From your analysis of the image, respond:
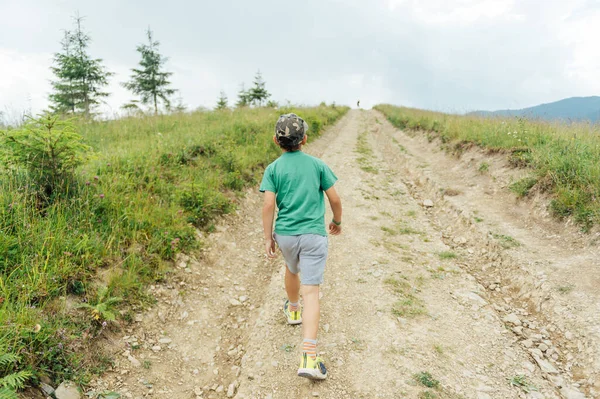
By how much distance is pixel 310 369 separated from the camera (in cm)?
311

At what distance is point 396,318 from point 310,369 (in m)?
1.54

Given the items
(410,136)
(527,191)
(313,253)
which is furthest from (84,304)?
(410,136)

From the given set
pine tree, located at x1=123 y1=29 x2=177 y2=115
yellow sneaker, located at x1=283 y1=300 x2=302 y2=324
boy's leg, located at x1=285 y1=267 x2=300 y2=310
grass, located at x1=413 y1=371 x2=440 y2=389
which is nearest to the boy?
boy's leg, located at x1=285 y1=267 x2=300 y2=310

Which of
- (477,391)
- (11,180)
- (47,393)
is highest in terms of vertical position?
(11,180)

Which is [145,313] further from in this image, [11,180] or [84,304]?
[11,180]

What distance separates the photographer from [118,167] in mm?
6004

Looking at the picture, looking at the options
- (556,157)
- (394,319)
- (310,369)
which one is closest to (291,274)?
(310,369)

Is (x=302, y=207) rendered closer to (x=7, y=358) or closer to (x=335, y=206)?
(x=335, y=206)

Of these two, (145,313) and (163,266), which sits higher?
(163,266)

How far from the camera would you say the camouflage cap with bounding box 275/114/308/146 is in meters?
3.20

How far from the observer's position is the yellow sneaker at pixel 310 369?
3104mm

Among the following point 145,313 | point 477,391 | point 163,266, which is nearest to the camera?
point 477,391

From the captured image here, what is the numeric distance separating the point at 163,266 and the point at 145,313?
776 millimetres

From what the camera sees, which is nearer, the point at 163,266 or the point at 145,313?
the point at 145,313
